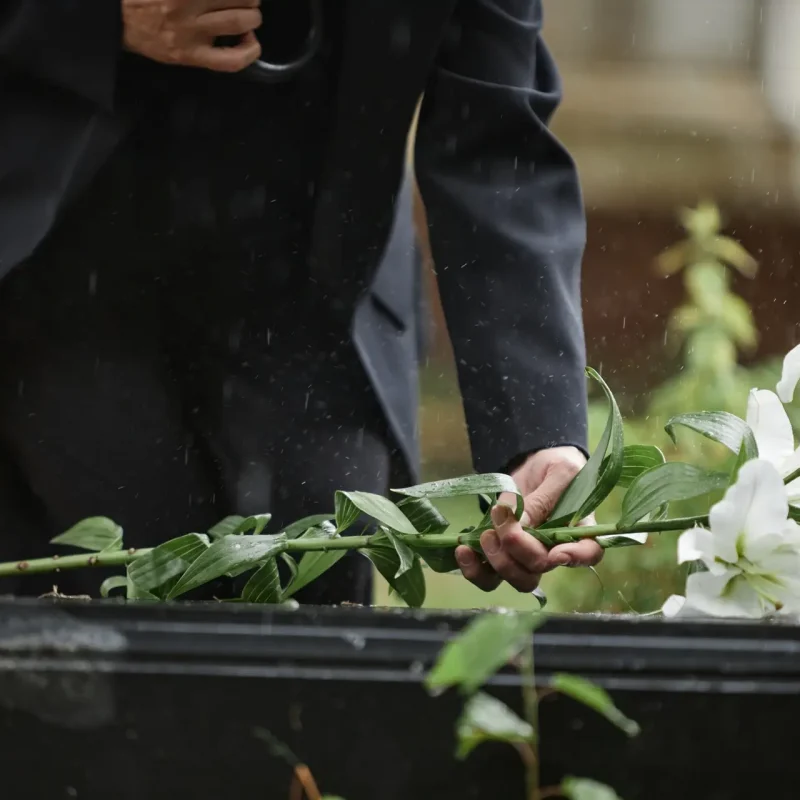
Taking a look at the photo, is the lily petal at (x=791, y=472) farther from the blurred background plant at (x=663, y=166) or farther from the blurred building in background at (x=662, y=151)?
the blurred building in background at (x=662, y=151)

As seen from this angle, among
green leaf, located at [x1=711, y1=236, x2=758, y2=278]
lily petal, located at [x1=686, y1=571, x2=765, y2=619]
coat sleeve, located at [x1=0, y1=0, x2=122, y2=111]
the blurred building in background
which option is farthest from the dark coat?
the blurred building in background

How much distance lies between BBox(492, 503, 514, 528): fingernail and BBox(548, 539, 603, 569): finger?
0.05m

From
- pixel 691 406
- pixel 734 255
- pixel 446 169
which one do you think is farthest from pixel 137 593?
pixel 734 255

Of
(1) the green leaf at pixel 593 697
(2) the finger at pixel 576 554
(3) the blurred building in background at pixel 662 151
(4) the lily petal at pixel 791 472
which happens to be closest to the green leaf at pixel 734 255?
(3) the blurred building in background at pixel 662 151

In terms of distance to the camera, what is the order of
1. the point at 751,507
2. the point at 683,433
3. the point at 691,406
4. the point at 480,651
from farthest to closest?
the point at 683,433
the point at 691,406
the point at 751,507
the point at 480,651

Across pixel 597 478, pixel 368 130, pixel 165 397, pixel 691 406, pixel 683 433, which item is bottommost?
pixel 683 433

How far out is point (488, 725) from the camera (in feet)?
0.95

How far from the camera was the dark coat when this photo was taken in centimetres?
78

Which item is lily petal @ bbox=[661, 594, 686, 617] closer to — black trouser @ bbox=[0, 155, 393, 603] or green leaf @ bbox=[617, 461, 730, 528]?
green leaf @ bbox=[617, 461, 730, 528]

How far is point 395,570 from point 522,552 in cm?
8

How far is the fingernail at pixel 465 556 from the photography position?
574mm

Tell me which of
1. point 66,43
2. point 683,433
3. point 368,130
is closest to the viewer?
point 66,43

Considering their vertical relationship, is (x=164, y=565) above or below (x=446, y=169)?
below

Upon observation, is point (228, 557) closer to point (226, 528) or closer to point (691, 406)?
point (226, 528)
